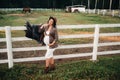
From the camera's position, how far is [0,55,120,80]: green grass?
7.74 metres

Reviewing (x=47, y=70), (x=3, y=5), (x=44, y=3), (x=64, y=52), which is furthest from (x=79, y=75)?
(x=44, y=3)

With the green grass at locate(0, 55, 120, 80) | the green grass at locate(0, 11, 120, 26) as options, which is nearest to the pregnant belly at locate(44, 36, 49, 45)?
the green grass at locate(0, 55, 120, 80)

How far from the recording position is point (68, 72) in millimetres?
8117

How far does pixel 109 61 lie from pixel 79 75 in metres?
2.08

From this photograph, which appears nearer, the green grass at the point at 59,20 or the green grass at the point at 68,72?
the green grass at the point at 68,72

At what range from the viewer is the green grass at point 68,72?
7.74m

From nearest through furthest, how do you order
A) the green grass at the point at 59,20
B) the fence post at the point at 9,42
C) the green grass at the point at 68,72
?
1. the green grass at the point at 68,72
2. the fence post at the point at 9,42
3. the green grass at the point at 59,20

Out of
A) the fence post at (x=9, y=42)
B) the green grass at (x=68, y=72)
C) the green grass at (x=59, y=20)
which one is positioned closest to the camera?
the green grass at (x=68, y=72)

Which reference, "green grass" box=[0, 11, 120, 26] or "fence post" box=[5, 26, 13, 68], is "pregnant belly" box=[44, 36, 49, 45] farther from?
"green grass" box=[0, 11, 120, 26]

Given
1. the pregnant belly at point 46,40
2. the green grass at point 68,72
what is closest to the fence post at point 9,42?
the green grass at point 68,72

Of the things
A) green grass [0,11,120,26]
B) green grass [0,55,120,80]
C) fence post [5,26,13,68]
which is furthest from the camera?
green grass [0,11,120,26]

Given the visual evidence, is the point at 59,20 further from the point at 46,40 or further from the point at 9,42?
the point at 46,40

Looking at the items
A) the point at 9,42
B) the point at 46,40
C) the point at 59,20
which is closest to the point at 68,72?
the point at 46,40

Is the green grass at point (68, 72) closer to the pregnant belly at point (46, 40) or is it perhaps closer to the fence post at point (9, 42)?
the fence post at point (9, 42)
